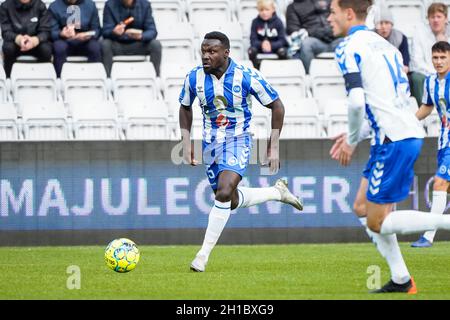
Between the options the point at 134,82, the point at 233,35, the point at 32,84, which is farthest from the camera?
the point at 233,35

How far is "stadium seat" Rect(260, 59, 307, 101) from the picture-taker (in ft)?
57.1

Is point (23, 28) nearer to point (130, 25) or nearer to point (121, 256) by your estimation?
point (130, 25)

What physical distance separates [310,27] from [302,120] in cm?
254

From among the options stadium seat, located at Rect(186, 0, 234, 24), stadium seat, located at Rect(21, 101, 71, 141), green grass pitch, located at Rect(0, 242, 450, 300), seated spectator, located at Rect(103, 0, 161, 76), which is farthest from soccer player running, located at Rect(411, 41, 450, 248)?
stadium seat, located at Rect(186, 0, 234, 24)

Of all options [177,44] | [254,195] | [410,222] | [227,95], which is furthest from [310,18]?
[410,222]

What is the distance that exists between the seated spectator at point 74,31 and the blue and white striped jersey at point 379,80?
374 inches

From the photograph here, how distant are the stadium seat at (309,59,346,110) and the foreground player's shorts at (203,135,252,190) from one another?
6330 millimetres

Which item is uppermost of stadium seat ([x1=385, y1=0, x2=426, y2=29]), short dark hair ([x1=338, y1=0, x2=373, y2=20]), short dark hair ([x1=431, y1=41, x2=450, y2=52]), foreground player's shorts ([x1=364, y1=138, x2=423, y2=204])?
stadium seat ([x1=385, y1=0, x2=426, y2=29])

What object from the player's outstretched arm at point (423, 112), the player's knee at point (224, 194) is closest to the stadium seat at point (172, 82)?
the player's outstretched arm at point (423, 112)

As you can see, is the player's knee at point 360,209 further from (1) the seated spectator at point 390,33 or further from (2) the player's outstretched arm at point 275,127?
(1) the seated spectator at point 390,33

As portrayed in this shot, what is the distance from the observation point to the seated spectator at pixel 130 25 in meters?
17.5

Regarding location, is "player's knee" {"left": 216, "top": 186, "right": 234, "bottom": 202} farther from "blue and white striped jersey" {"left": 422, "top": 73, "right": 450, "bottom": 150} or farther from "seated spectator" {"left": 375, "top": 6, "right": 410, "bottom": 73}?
"seated spectator" {"left": 375, "top": 6, "right": 410, "bottom": 73}

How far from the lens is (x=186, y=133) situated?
1158 cm
